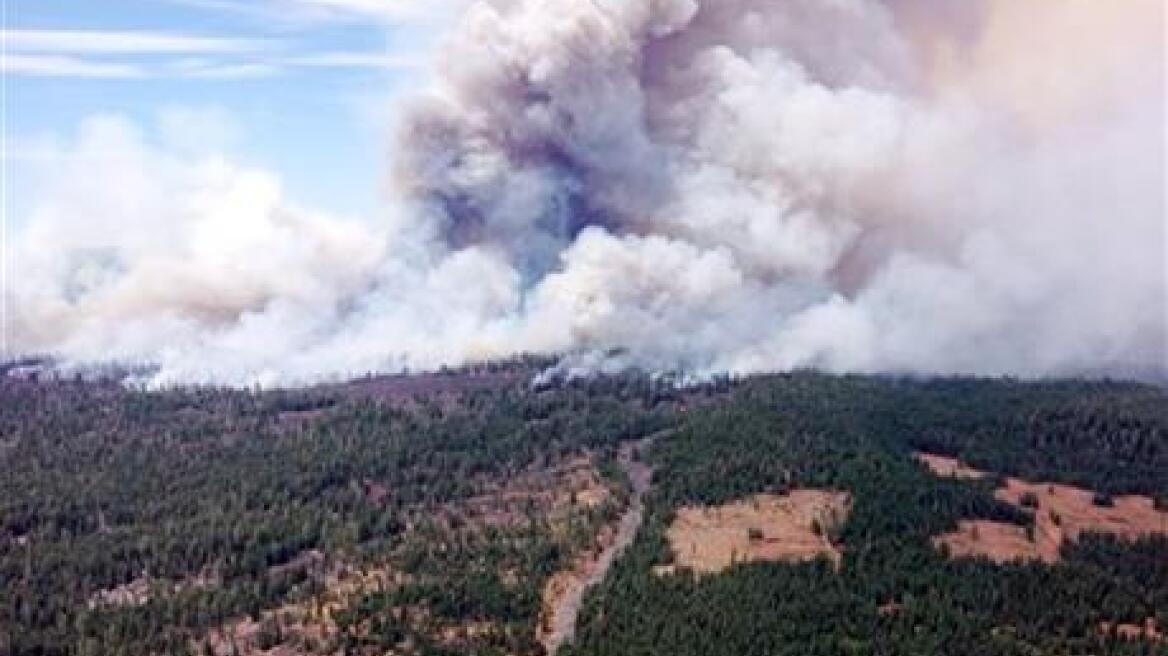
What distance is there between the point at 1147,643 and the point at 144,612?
349ft

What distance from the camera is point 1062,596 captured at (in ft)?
652

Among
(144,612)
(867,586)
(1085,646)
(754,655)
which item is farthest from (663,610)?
(144,612)

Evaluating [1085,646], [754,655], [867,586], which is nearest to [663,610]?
[754,655]

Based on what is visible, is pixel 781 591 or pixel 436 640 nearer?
pixel 436 640

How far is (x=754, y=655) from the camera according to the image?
17200 cm

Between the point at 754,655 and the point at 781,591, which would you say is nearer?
the point at 754,655

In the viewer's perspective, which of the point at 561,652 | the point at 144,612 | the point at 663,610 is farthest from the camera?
the point at 144,612

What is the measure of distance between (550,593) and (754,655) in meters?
33.4

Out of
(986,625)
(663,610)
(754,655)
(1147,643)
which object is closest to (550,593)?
(663,610)

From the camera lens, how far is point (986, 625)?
614 ft

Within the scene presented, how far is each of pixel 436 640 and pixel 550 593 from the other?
21.6m

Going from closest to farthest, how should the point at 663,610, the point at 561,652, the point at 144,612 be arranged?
the point at 561,652, the point at 663,610, the point at 144,612

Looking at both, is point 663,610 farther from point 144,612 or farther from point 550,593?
point 144,612

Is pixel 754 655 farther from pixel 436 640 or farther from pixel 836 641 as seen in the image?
pixel 436 640
